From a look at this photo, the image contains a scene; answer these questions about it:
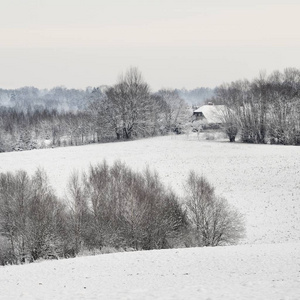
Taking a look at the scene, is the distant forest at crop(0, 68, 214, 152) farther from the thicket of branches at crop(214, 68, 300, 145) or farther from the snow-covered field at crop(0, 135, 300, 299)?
the snow-covered field at crop(0, 135, 300, 299)

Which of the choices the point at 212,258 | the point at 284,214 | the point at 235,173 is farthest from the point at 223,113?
the point at 212,258

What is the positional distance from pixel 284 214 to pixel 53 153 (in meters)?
44.7

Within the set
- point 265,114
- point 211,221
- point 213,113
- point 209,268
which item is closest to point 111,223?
point 211,221

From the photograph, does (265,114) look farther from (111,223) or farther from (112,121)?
(111,223)

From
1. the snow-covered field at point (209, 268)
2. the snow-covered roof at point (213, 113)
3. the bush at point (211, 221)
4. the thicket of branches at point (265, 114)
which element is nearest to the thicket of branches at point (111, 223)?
the bush at point (211, 221)

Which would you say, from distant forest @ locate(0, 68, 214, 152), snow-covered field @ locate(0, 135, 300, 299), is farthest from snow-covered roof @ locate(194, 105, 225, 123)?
snow-covered field @ locate(0, 135, 300, 299)

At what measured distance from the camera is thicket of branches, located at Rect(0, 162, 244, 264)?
29.4m

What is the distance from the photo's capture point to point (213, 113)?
89.9m

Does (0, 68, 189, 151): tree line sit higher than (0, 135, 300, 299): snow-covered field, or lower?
higher

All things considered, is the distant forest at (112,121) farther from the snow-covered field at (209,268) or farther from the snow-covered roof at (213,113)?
the snow-covered field at (209,268)

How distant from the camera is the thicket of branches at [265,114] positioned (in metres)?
75.7

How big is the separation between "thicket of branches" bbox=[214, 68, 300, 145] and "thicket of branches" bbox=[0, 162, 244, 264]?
48.4m

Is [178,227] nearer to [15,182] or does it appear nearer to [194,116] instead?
[15,182]

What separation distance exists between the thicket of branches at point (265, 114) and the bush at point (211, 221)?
47933mm
